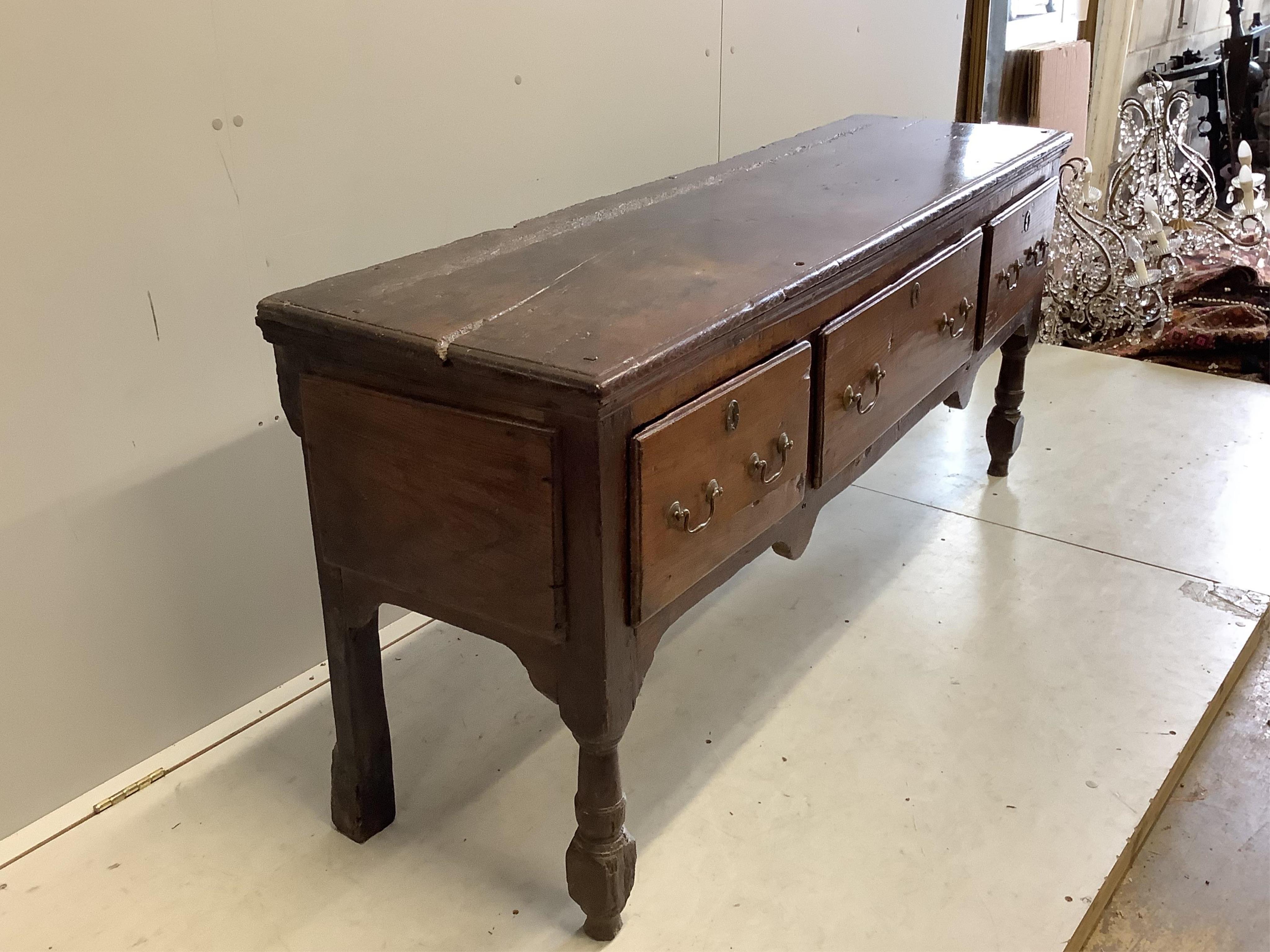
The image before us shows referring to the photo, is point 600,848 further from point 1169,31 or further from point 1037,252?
point 1169,31

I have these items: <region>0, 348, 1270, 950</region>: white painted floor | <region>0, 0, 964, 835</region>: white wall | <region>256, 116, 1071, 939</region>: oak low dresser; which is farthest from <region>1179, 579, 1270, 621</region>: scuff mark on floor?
<region>0, 0, 964, 835</region>: white wall

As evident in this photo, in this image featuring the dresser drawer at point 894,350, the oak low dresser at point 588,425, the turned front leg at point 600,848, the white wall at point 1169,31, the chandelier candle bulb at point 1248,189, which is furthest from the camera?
the white wall at point 1169,31

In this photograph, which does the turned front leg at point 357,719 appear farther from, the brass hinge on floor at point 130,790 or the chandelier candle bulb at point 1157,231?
the chandelier candle bulb at point 1157,231

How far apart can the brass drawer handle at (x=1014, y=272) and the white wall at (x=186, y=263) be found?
37.6 inches

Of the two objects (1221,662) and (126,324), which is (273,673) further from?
(1221,662)

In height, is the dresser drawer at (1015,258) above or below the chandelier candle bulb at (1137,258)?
above

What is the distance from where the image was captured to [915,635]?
7.66 feet

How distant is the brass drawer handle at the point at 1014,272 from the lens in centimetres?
244

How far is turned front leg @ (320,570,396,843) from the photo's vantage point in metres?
1.65

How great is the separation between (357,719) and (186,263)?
2.48 feet

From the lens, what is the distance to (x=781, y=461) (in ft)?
5.45

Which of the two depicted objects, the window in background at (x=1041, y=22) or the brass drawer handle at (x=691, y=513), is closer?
the brass drawer handle at (x=691, y=513)

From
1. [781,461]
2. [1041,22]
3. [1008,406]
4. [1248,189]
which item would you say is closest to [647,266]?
[781,461]

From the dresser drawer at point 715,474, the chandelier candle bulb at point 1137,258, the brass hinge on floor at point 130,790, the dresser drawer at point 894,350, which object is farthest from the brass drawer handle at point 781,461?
the chandelier candle bulb at point 1137,258
